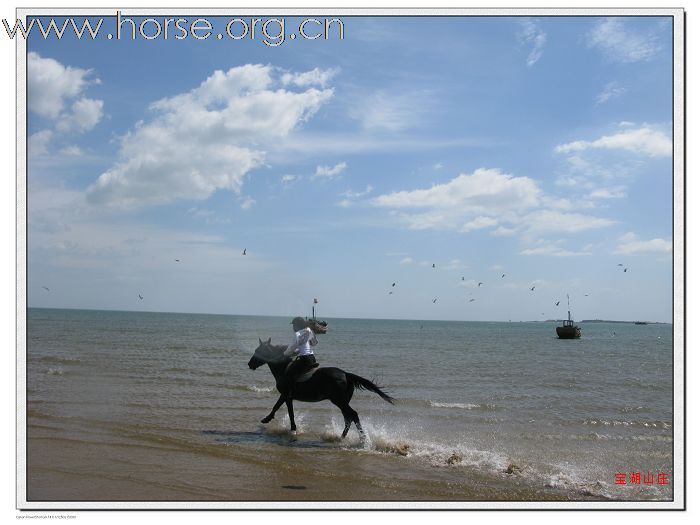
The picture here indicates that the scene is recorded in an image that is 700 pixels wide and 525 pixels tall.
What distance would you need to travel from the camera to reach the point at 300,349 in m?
9.67

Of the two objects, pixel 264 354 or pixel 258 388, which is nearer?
Result: pixel 264 354

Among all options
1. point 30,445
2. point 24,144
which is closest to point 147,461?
point 30,445

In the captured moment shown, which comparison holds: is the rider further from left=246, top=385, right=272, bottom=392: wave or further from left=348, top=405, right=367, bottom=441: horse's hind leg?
left=246, top=385, right=272, bottom=392: wave

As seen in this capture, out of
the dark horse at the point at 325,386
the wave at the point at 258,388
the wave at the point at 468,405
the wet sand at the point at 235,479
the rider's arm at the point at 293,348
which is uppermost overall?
the rider's arm at the point at 293,348

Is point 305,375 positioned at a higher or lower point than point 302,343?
lower

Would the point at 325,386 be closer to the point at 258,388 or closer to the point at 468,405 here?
the point at 468,405

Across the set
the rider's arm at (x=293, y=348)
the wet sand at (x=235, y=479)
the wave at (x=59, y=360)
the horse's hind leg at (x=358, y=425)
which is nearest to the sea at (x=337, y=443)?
the wet sand at (x=235, y=479)

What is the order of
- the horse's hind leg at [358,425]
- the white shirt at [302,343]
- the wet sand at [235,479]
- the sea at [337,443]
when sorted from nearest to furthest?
1. the wet sand at [235,479]
2. the sea at [337,443]
3. the horse's hind leg at [358,425]
4. the white shirt at [302,343]

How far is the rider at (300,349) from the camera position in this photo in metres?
9.52

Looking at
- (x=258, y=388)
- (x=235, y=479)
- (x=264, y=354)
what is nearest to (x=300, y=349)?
(x=264, y=354)

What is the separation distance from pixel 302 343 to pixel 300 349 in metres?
0.14

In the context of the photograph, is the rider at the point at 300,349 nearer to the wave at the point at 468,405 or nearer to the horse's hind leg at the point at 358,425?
the horse's hind leg at the point at 358,425

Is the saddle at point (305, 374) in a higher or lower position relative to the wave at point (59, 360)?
higher

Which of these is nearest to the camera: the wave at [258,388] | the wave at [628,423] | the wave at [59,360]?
the wave at [628,423]
